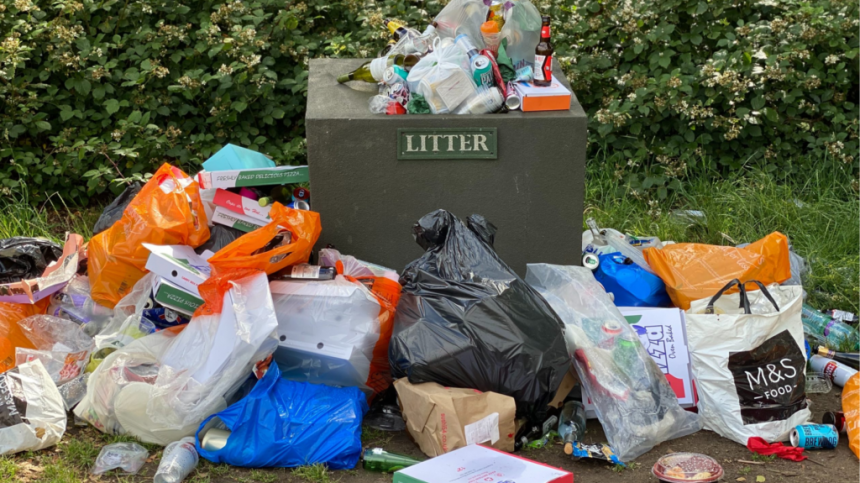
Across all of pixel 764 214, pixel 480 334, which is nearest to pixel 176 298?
pixel 480 334

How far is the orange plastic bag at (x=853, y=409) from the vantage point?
311cm

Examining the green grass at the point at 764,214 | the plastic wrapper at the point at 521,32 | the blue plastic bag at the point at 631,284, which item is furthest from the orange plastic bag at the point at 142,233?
the green grass at the point at 764,214

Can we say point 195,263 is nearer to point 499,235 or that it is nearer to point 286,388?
point 286,388

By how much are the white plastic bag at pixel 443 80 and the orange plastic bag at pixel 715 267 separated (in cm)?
121

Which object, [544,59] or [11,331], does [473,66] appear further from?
[11,331]

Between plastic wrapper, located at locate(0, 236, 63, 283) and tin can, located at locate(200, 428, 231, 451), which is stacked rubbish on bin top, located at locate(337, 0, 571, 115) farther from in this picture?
plastic wrapper, located at locate(0, 236, 63, 283)

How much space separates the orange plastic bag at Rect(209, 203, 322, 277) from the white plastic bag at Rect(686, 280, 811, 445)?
1.55m

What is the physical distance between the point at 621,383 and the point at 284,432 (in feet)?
4.10

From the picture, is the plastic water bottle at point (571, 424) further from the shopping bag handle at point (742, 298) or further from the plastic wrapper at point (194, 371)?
the plastic wrapper at point (194, 371)

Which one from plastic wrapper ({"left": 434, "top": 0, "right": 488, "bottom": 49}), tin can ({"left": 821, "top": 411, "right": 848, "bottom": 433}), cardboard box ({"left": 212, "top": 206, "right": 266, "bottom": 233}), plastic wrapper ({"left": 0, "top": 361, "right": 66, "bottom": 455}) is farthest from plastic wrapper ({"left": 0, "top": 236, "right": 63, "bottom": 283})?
tin can ({"left": 821, "top": 411, "right": 848, "bottom": 433})

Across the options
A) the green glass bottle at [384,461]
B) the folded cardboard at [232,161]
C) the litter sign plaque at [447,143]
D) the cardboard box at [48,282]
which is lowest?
the green glass bottle at [384,461]

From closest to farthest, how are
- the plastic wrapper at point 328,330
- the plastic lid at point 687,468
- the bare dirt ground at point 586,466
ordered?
the plastic lid at point 687,468 → the bare dirt ground at point 586,466 → the plastic wrapper at point 328,330

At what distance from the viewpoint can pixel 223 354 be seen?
3082mm

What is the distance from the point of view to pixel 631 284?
153 inches
